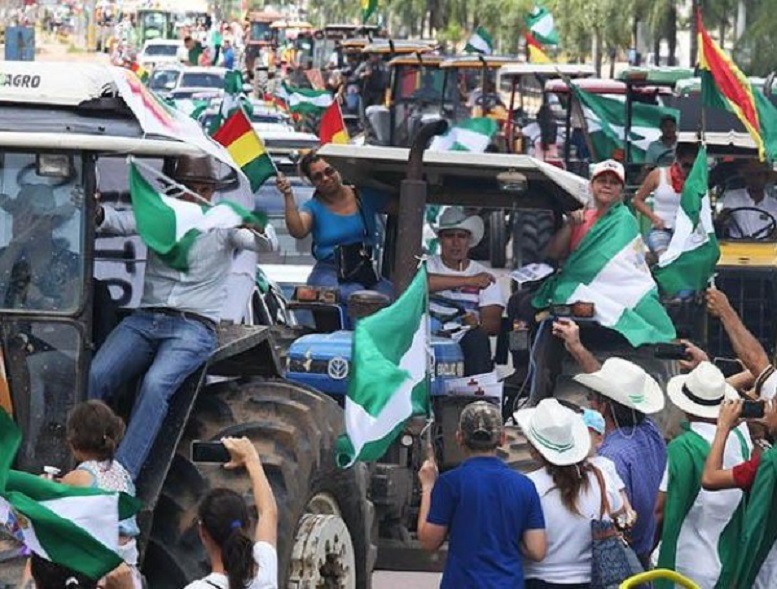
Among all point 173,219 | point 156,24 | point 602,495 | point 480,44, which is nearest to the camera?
point 602,495

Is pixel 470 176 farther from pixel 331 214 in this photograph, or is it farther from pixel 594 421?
pixel 594 421

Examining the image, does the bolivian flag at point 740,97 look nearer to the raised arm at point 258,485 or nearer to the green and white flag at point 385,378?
the green and white flag at point 385,378

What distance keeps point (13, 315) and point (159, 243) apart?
665 millimetres

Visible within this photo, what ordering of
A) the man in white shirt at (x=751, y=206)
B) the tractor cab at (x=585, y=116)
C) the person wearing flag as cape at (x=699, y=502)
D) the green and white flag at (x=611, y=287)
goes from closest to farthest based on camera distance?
the person wearing flag as cape at (x=699, y=502) < the green and white flag at (x=611, y=287) < the man in white shirt at (x=751, y=206) < the tractor cab at (x=585, y=116)

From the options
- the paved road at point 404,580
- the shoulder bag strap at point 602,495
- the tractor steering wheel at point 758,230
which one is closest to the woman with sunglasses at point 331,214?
the paved road at point 404,580

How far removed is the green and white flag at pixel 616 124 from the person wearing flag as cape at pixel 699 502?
53.3 feet

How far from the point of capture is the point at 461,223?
1443 cm

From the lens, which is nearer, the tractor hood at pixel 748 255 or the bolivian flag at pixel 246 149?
the bolivian flag at pixel 246 149

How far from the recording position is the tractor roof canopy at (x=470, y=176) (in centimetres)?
1362

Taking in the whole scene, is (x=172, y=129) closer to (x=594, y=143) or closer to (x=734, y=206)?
(x=734, y=206)

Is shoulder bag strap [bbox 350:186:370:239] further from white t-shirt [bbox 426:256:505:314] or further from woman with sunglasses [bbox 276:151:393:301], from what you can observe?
white t-shirt [bbox 426:256:505:314]

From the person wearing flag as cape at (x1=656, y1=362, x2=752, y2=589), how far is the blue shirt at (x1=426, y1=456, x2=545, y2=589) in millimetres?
1042

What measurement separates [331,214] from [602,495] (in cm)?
530

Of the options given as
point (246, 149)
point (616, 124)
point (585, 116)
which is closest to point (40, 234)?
point (246, 149)
